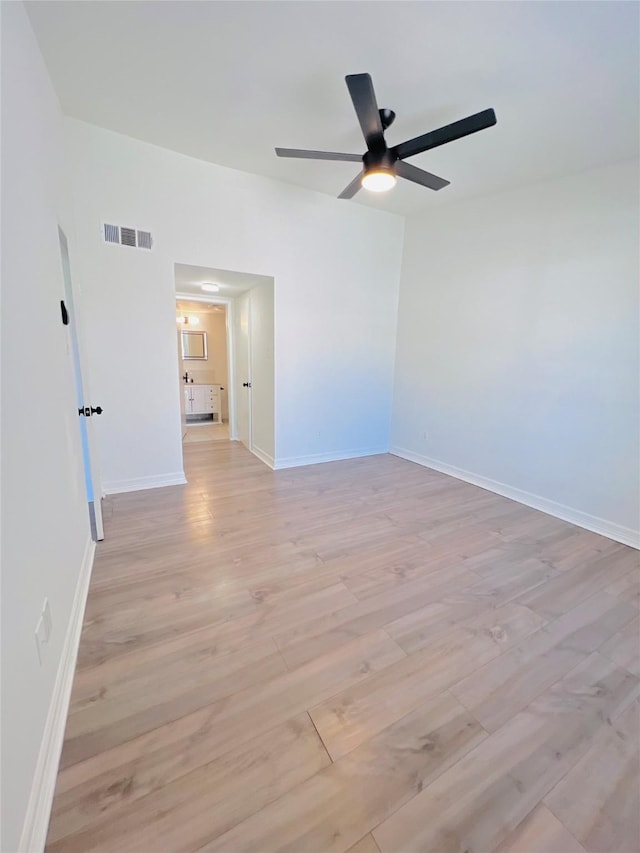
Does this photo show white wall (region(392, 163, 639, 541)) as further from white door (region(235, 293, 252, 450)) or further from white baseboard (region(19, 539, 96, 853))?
white baseboard (region(19, 539, 96, 853))

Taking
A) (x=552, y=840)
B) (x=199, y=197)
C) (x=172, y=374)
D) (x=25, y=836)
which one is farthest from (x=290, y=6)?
(x=552, y=840)

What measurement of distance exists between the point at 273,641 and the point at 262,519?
52.6 inches

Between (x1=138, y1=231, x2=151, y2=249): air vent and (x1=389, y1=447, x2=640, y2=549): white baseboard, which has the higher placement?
(x1=138, y1=231, x2=151, y2=249): air vent

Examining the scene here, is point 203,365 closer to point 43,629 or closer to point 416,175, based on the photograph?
point 416,175

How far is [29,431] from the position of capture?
1230mm

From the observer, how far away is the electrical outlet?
1175 mm

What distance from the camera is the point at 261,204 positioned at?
3619 mm

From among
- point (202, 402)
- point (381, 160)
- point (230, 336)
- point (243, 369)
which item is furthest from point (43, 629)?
point (202, 402)

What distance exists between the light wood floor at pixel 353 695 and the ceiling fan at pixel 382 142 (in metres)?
2.60

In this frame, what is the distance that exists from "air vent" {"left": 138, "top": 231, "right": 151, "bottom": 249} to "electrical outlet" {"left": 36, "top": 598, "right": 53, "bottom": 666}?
121 inches

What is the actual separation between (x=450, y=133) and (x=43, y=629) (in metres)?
3.00

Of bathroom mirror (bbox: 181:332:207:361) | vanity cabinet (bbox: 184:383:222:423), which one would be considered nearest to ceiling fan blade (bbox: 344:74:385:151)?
vanity cabinet (bbox: 184:383:222:423)

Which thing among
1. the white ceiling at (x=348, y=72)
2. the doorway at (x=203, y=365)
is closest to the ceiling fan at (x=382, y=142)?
the white ceiling at (x=348, y=72)

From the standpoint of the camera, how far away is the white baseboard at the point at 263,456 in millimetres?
4430
